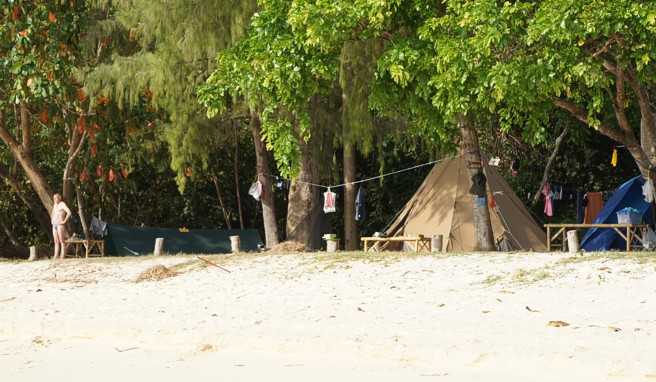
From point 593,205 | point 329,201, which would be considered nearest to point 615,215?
point 593,205

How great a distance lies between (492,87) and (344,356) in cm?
641

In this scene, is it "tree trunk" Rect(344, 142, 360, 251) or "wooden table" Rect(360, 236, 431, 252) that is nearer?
"wooden table" Rect(360, 236, 431, 252)

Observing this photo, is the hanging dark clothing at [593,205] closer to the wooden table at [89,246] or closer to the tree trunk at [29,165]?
the wooden table at [89,246]

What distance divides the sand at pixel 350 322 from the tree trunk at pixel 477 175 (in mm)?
3081

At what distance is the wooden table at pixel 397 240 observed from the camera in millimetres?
19839

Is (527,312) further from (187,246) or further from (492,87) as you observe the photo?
(187,246)

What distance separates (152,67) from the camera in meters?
20.9

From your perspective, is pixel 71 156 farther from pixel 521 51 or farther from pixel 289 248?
pixel 521 51

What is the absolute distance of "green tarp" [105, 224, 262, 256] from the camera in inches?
936

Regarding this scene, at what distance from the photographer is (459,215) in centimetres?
2141

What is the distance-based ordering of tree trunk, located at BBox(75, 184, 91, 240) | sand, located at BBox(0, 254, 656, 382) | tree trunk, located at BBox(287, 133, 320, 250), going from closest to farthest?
sand, located at BBox(0, 254, 656, 382)
tree trunk, located at BBox(287, 133, 320, 250)
tree trunk, located at BBox(75, 184, 91, 240)

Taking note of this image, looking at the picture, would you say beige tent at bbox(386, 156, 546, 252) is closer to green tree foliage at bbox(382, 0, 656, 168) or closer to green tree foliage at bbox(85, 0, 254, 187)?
green tree foliage at bbox(85, 0, 254, 187)

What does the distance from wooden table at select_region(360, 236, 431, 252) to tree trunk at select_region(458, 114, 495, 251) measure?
1193 mm

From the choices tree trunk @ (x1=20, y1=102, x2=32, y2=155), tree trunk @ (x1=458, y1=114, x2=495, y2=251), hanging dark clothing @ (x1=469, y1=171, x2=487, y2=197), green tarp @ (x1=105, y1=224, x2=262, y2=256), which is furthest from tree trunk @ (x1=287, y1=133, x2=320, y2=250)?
tree trunk @ (x1=20, y1=102, x2=32, y2=155)
